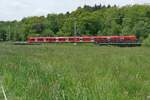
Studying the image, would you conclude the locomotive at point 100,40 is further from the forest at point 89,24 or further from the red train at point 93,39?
the forest at point 89,24

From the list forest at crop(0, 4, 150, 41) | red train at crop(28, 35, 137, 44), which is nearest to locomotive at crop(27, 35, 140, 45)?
red train at crop(28, 35, 137, 44)

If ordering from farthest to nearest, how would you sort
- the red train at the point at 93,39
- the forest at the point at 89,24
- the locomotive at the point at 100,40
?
the forest at the point at 89,24
the red train at the point at 93,39
the locomotive at the point at 100,40

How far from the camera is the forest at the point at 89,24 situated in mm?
95250

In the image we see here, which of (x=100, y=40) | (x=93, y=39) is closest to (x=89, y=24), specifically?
(x=93, y=39)

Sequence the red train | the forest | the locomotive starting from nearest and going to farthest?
the locomotive, the red train, the forest

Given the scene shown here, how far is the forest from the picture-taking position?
313 feet

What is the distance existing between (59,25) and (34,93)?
340 feet

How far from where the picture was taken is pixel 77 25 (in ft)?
344

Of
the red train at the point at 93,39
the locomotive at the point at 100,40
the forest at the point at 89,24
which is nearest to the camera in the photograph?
the locomotive at the point at 100,40

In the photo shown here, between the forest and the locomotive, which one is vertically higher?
the forest

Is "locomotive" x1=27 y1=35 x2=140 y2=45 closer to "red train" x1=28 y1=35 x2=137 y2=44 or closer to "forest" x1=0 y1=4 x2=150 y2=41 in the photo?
"red train" x1=28 y1=35 x2=137 y2=44

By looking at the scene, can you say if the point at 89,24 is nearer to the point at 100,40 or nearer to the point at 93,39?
the point at 93,39

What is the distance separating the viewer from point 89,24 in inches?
4087

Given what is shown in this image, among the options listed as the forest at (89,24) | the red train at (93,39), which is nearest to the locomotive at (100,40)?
the red train at (93,39)
